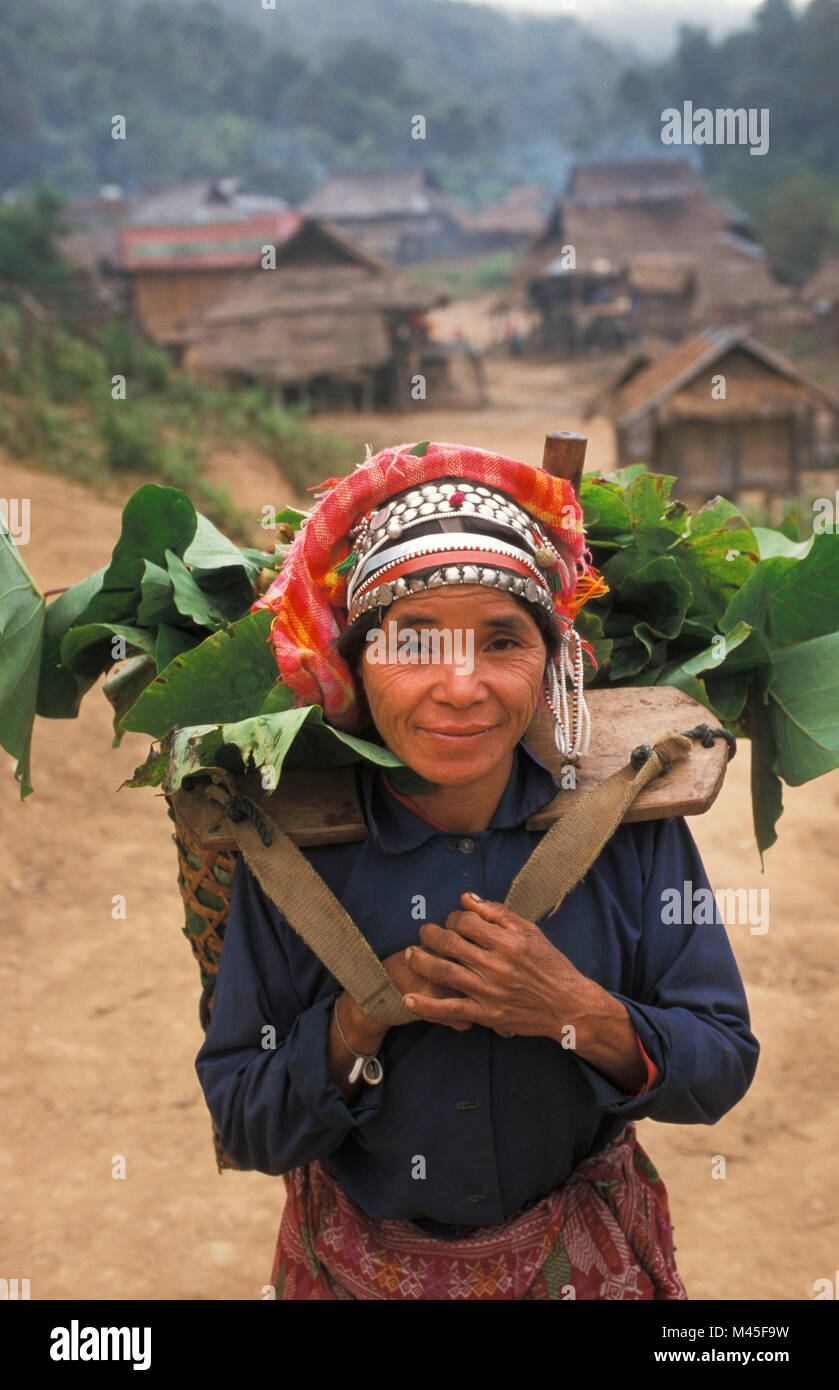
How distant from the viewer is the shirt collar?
69.1 inches

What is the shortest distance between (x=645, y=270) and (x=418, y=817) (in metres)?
32.3

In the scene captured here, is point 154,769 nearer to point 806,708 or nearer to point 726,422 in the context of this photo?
point 806,708

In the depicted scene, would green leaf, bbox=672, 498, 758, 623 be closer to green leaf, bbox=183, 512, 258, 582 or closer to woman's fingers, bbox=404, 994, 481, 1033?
green leaf, bbox=183, 512, 258, 582

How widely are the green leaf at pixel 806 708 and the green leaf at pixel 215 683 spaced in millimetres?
921

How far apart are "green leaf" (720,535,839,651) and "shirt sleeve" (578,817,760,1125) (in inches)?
18.6

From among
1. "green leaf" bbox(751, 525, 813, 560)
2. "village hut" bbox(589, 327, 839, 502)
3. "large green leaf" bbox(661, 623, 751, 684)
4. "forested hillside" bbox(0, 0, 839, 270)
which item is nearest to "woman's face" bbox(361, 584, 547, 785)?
"large green leaf" bbox(661, 623, 751, 684)

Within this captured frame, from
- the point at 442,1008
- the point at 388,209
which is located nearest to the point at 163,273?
the point at 388,209

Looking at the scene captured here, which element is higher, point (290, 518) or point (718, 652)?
point (290, 518)

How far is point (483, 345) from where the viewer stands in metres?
36.6

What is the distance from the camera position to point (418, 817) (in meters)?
1.78

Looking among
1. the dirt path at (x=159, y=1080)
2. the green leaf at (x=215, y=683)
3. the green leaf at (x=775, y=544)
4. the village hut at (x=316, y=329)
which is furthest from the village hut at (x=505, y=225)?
the green leaf at (x=215, y=683)

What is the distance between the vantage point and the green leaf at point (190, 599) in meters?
2.03

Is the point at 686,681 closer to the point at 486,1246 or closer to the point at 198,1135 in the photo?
the point at 486,1246

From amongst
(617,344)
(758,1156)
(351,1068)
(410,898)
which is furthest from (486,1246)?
(617,344)
